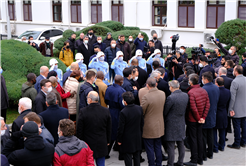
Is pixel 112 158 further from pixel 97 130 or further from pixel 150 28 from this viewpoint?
pixel 150 28

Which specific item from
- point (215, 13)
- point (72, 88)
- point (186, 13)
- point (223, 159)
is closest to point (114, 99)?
point (72, 88)

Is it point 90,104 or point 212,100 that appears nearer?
point 90,104

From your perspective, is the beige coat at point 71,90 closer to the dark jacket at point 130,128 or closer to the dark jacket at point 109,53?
the dark jacket at point 130,128

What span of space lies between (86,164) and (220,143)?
448cm

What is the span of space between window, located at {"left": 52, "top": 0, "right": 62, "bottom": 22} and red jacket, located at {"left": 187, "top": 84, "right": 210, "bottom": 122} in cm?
2257

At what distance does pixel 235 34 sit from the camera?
15086 millimetres

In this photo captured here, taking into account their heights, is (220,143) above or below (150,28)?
below

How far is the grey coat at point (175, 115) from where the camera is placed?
21.8 feet

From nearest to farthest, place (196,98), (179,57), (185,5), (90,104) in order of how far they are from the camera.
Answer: (90,104) < (196,98) < (179,57) < (185,5)

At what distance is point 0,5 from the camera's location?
1209 inches

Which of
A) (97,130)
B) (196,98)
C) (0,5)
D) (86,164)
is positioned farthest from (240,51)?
(0,5)

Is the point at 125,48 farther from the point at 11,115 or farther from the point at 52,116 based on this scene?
the point at 52,116

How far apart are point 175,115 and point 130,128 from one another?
1088mm

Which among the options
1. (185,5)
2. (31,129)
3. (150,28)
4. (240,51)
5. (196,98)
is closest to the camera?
(31,129)
